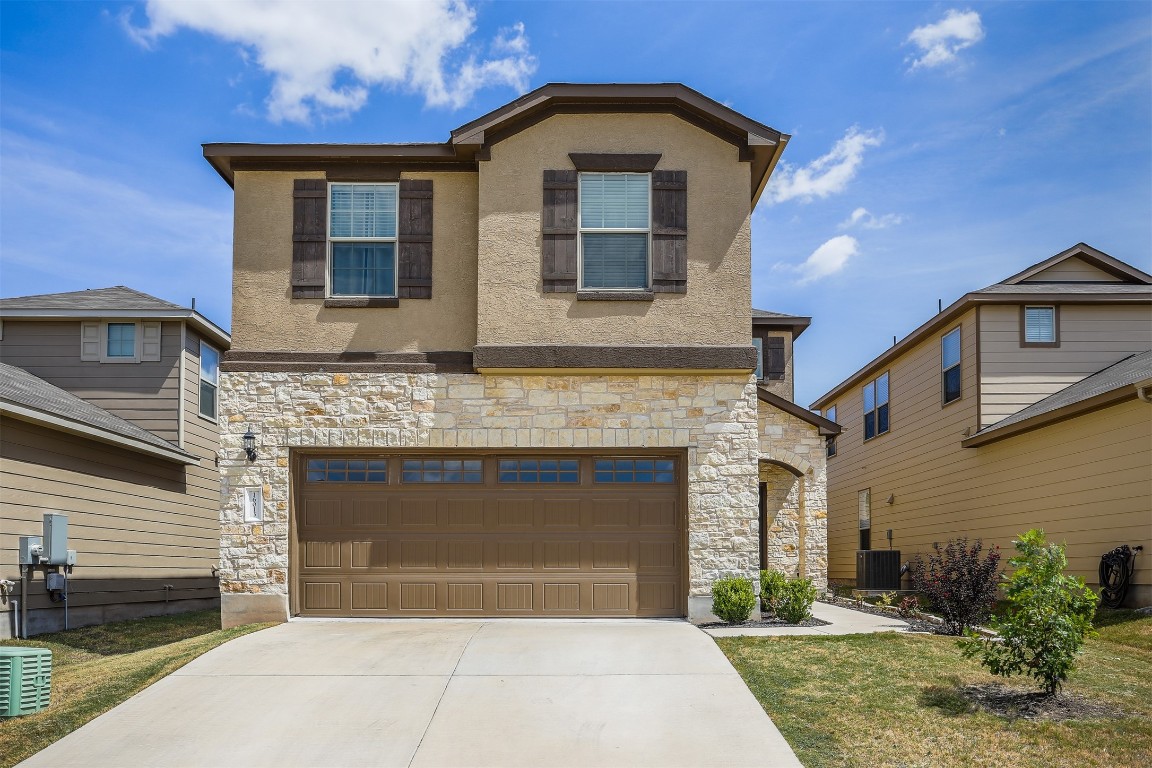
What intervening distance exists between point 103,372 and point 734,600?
11.3 m

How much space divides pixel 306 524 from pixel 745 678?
605 cm

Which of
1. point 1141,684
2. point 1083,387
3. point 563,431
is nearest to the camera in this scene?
point 1141,684

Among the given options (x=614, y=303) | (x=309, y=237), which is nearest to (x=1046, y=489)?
(x=614, y=303)

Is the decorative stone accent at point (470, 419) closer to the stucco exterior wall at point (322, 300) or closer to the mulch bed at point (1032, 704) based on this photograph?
the stucco exterior wall at point (322, 300)

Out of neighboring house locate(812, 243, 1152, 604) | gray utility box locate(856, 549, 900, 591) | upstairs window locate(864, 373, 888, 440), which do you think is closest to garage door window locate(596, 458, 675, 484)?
neighboring house locate(812, 243, 1152, 604)

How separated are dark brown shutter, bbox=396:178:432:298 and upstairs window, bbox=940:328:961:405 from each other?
10.4 metres

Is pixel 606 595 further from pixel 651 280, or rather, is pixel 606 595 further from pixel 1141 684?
pixel 1141 684

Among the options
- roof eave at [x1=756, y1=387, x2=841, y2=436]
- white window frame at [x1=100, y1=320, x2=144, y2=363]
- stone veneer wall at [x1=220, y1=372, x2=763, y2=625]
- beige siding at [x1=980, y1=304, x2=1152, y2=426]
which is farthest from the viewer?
beige siding at [x1=980, y1=304, x2=1152, y2=426]

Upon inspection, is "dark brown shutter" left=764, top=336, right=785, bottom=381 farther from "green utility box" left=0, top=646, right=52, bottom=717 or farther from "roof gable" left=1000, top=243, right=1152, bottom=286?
"green utility box" left=0, top=646, right=52, bottom=717

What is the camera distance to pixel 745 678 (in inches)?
380

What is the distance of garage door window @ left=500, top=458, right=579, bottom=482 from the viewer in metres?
13.1

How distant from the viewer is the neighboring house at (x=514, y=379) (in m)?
12.8

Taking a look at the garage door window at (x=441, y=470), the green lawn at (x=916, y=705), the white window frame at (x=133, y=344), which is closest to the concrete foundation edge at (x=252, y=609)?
the garage door window at (x=441, y=470)

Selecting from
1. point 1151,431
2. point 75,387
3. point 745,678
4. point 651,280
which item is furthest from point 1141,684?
point 75,387
